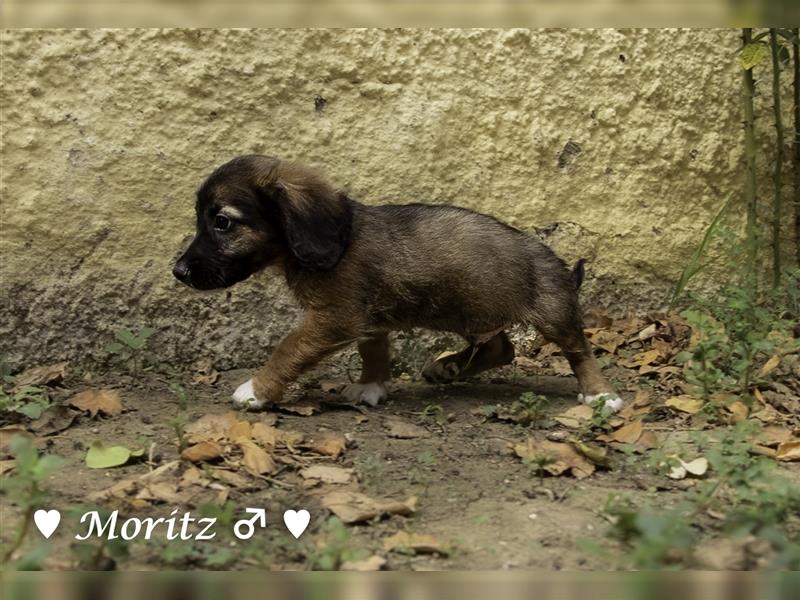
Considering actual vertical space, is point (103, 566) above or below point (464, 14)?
below

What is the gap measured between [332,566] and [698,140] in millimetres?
4087

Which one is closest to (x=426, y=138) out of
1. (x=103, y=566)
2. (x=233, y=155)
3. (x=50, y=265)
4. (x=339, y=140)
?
(x=339, y=140)

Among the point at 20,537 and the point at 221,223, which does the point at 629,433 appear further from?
the point at 20,537

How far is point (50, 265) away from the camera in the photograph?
566 cm

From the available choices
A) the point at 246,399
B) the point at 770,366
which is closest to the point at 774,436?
the point at 770,366

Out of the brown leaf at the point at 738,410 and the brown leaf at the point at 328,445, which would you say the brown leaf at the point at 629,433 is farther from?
the brown leaf at the point at 328,445

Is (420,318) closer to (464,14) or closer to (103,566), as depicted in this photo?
(464,14)

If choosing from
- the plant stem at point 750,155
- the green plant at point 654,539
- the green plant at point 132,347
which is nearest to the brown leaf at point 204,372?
the green plant at point 132,347

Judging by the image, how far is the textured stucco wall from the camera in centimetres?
562

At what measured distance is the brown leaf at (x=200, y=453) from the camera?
172 inches

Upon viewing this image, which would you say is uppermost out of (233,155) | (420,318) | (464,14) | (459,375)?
(464,14)

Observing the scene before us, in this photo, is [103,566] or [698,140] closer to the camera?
[103,566]

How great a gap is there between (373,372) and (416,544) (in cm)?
203

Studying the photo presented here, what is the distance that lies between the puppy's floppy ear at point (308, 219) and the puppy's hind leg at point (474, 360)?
1.04 meters
